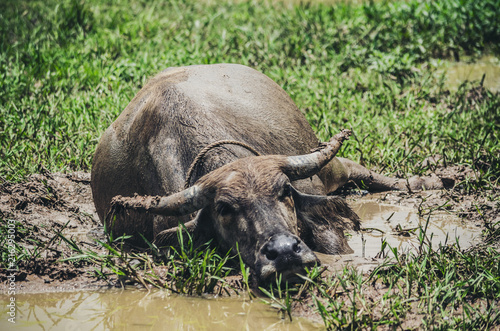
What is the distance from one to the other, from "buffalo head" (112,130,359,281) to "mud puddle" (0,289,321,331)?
26cm

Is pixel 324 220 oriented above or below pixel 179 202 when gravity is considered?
below

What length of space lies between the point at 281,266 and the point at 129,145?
6.33 feet

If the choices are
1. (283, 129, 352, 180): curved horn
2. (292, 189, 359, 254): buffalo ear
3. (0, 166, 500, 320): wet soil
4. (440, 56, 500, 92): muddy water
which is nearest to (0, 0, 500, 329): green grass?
(0, 166, 500, 320): wet soil

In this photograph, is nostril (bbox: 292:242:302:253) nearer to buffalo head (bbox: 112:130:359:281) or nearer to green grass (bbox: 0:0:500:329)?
buffalo head (bbox: 112:130:359:281)

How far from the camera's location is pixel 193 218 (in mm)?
4199

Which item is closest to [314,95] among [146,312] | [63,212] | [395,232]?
[395,232]

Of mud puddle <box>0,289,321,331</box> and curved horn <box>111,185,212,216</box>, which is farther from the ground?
curved horn <box>111,185,212,216</box>

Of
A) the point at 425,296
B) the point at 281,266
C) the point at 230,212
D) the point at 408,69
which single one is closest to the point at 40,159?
the point at 230,212

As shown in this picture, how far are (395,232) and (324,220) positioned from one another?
69 cm

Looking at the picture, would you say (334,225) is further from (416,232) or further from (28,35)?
(28,35)

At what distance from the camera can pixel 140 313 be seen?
351 cm

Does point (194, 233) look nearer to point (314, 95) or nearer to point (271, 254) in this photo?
point (271, 254)

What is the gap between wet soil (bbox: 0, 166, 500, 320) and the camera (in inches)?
156


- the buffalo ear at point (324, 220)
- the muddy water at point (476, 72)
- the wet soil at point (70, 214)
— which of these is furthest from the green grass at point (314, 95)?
the buffalo ear at point (324, 220)
